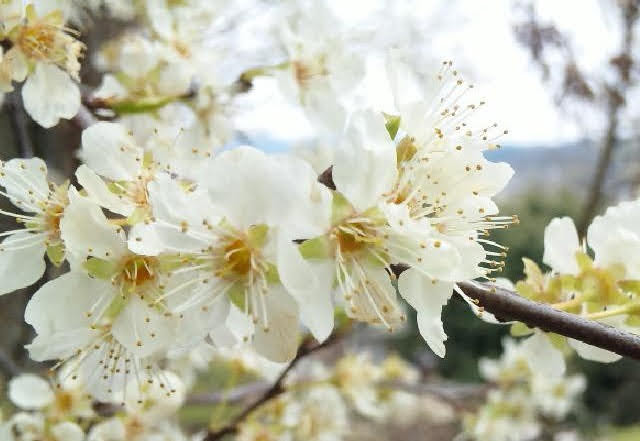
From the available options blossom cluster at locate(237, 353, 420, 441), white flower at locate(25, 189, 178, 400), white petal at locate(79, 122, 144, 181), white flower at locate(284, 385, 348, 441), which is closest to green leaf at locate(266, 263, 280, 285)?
white flower at locate(25, 189, 178, 400)

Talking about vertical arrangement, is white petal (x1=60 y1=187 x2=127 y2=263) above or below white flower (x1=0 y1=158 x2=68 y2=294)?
above

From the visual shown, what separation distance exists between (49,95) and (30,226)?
22 cm

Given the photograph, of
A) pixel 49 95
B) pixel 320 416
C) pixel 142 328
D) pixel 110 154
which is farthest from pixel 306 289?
pixel 320 416

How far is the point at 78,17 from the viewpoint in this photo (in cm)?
162

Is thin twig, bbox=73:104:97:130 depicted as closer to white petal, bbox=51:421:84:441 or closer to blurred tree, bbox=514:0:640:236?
white petal, bbox=51:421:84:441

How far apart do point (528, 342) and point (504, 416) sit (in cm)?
174

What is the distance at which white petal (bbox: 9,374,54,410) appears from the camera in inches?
41.1

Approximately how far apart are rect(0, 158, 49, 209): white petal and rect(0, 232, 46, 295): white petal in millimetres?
41

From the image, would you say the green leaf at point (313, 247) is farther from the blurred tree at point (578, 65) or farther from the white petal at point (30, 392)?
the blurred tree at point (578, 65)

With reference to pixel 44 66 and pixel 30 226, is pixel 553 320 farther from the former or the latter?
pixel 44 66

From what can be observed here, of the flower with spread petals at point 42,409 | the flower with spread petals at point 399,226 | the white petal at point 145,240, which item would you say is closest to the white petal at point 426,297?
the flower with spread petals at point 399,226

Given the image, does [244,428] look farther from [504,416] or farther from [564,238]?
[504,416]

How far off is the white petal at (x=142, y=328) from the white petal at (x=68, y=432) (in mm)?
332

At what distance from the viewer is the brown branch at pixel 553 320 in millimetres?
606
